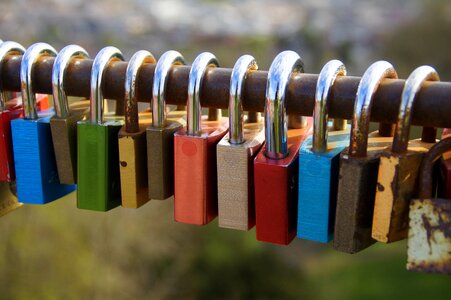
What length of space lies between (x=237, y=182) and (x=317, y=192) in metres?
0.10

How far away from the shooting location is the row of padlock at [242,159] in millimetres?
679

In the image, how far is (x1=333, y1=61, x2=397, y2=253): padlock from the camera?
26.5 inches

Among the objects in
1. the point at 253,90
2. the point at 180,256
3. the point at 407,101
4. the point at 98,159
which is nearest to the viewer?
the point at 407,101

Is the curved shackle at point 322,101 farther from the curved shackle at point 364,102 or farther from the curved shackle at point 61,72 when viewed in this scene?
the curved shackle at point 61,72

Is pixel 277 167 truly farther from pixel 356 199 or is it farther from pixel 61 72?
pixel 61 72

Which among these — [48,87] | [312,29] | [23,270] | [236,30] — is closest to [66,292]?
[23,270]

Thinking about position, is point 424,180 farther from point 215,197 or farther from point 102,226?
point 102,226

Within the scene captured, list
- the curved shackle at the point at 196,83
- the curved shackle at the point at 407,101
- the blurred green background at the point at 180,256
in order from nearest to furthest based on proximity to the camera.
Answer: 1. the curved shackle at the point at 407,101
2. the curved shackle at the point at 196,83
3. the blurred green background at the point at 180,256

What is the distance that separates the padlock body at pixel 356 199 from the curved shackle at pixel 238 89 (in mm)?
128

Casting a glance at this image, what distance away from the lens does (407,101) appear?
0.65 m

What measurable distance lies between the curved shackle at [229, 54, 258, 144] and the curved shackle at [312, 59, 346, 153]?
0.29ft

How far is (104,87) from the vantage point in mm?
819

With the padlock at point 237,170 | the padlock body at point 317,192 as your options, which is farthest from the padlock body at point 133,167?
the padlock body at point 317,192

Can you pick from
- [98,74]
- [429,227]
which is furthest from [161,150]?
[429,227]
